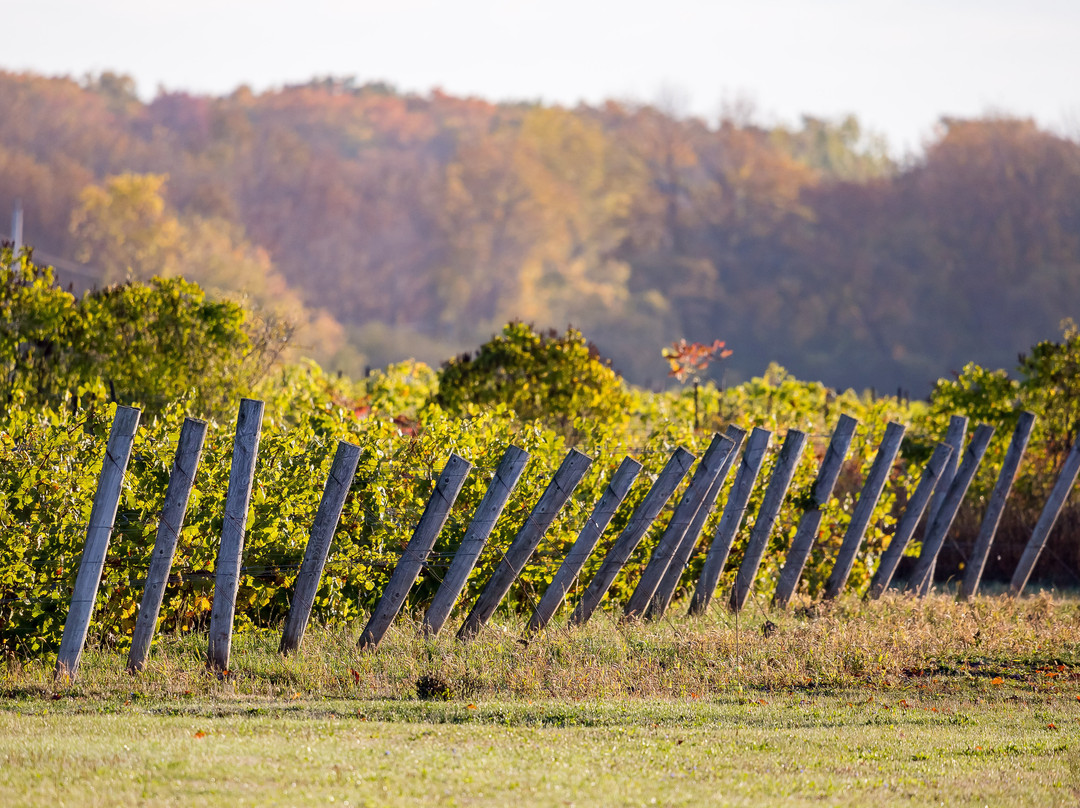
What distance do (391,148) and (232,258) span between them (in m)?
26.2

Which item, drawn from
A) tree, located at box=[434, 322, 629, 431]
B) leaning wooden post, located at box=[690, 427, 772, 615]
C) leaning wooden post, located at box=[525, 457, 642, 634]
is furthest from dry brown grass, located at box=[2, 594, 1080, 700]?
tree, located at box=[434, 322, 629, 431]

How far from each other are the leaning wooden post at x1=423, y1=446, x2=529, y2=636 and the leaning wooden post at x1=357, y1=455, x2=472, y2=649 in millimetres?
204

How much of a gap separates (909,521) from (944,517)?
1.64ft

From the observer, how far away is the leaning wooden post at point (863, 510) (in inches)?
337

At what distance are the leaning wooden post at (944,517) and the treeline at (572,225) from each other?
37.9 metres

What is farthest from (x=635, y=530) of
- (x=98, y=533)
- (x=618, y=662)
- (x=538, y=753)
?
(x=98, y=533)

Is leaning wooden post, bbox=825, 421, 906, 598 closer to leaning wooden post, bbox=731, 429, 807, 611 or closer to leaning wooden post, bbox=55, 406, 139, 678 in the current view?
leaning wooden post, bbox=731, 429, 807, 611

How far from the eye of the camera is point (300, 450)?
23.2ft

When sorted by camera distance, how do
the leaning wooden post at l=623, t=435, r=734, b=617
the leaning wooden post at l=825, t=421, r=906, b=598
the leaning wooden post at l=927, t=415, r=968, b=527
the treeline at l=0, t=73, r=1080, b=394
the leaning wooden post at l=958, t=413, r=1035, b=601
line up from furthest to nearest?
the treeline at l=0, t=73, r=1080, b=394, the leaning wooden post at l=958, t=413, r=1035, b=601, the leaning wooden post at l=927, t=415, r=968, b=527, the leaning wooden post at l=825, t=421, r=906, b=598, the leaning wooden post at l=623, t=435, r=734, b=617

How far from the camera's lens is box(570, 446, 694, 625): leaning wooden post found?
716 centimetres

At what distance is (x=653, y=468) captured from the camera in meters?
8.24

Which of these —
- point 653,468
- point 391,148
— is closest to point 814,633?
point 653,468

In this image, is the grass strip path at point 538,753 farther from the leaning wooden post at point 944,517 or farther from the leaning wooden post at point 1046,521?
the leaning wooden post at point 1046,521

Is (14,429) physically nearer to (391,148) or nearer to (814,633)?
(814,633)
